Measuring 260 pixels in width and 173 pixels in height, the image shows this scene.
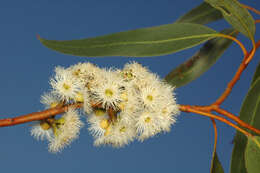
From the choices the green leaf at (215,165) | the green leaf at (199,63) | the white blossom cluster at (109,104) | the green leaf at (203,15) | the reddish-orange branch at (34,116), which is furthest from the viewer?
the green leaf at (203,15)

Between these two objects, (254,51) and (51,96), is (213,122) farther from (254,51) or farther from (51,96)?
(51,96)

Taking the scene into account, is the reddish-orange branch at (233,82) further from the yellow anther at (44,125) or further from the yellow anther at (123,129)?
the yellow anther at (44,125)

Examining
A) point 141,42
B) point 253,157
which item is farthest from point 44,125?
point 253,157

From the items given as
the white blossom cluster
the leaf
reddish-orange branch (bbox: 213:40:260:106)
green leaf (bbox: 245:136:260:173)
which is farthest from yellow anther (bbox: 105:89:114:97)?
the leaf

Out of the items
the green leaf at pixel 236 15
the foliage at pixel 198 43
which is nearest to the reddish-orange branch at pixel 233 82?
the foliage at pixel 198 43

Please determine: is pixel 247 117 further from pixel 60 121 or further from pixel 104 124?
pixel 60 121

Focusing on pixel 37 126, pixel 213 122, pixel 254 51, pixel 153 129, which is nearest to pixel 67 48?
pixel 37 126
